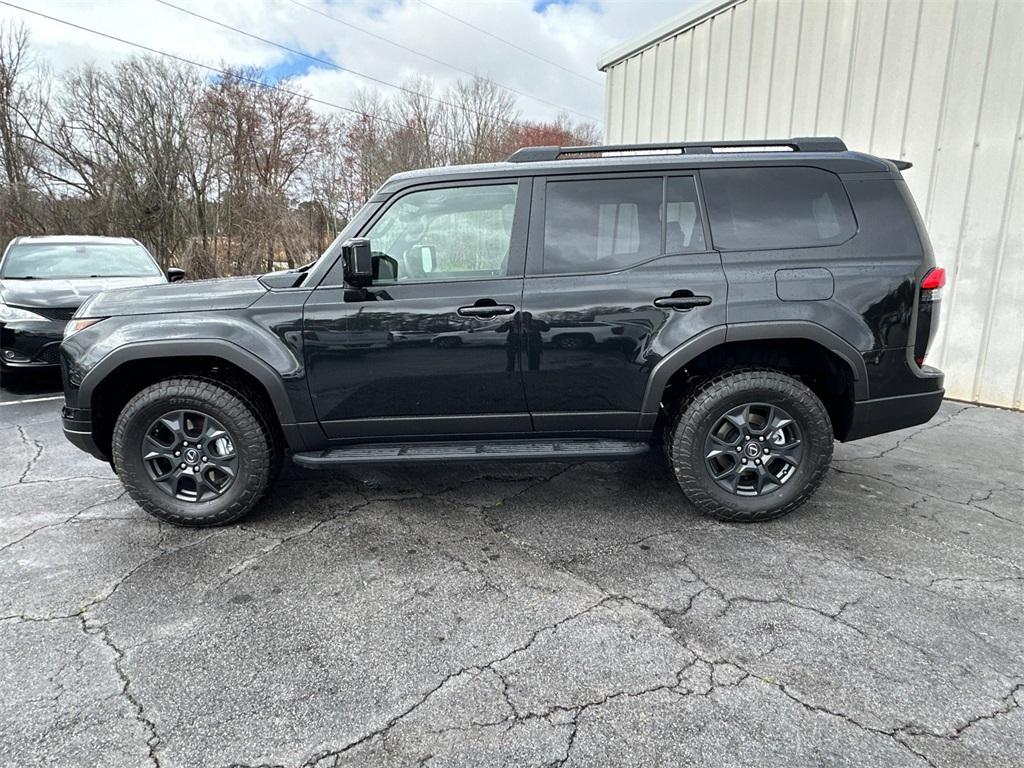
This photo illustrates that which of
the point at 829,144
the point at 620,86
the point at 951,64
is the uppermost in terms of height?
the point at 620,86

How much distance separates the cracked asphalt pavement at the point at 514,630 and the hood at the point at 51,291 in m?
3.24

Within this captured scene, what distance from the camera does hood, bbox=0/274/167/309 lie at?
6.22 metres

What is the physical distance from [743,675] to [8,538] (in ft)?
11.6

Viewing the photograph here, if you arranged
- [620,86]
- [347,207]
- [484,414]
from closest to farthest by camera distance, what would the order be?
1. [484,414]
2. [620,86]
3. [347,207]

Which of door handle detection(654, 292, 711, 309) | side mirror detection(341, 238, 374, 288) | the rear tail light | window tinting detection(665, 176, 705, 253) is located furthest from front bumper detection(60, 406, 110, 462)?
the rear tail light

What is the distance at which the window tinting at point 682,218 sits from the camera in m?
3.10

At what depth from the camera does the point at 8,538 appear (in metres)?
3.17

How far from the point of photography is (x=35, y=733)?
1.86 meters

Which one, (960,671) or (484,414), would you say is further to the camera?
(484,414)

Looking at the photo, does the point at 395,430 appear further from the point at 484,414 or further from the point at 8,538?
the point at 8,538

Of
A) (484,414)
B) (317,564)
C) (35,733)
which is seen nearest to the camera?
(35,733)

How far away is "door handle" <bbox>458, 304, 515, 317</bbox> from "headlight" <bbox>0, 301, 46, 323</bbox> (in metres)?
5.47

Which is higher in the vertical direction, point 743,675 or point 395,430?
point 395,430

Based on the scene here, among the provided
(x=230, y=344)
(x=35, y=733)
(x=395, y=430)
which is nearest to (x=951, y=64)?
(x=395, y=430)
